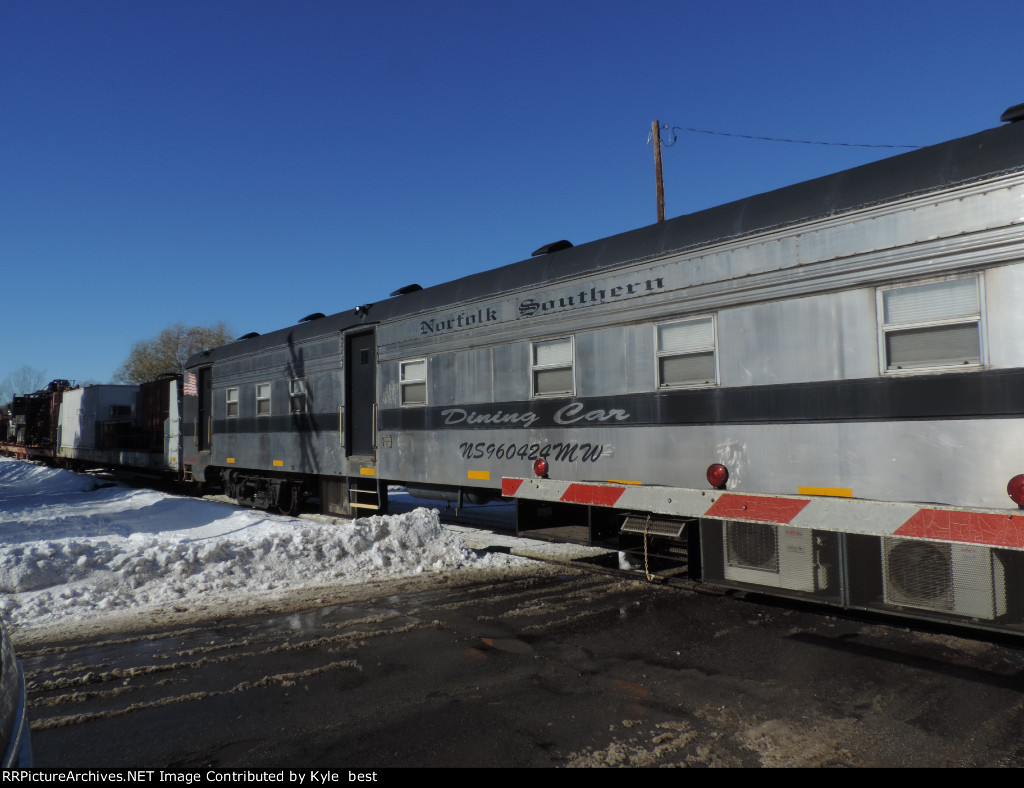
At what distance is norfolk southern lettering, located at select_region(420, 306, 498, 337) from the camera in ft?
29.1

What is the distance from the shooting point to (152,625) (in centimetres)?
620

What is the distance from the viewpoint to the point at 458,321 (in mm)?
9328

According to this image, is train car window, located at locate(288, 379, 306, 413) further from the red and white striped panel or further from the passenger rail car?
the red and white striped panel

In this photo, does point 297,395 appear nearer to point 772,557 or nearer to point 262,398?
point 262,398

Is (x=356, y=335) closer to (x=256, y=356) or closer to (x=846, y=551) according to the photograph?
(x=256, y=356)

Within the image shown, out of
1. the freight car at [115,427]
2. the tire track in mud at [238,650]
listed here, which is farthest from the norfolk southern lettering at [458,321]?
the freight car at [115,427]

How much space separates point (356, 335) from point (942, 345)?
870cm

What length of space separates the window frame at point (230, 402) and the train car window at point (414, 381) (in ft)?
21.3

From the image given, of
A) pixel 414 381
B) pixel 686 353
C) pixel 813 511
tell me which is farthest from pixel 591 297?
pixel 414 381

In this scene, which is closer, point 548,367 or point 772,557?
point 772,557

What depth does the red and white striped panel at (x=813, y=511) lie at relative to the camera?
4570 millimetres

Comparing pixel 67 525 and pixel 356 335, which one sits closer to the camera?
pixel 356 335

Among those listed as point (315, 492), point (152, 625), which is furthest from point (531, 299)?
point (315, 492)

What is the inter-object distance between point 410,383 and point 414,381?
0.11 m
